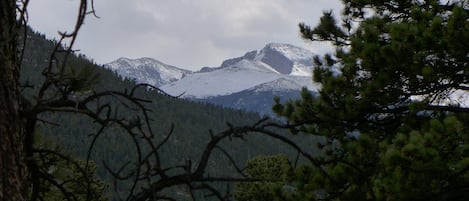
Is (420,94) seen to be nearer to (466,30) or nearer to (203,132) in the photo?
(466,30)

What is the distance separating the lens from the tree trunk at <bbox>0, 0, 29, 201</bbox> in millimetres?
2100

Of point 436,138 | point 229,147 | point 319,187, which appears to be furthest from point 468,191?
point 229,147

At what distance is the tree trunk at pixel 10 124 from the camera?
2100 millimetres

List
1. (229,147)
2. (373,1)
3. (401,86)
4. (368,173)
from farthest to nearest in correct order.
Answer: (229,147) < (373,1) < (401,86) < (368,173)

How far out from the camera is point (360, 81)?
821 centimetres

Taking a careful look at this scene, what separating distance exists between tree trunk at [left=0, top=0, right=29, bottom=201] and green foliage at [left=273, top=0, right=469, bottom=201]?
11.6 feet

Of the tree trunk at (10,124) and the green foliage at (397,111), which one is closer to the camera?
the tree trunk at (10,124)

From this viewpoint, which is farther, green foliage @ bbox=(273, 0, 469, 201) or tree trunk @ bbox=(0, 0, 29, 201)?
green foliage @ bbox=(273, 0, 469, 201)

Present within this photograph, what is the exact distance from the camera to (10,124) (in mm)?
2172

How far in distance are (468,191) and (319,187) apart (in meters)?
1.66

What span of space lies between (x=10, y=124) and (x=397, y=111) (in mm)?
6796

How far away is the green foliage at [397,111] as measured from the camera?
5.95 metres

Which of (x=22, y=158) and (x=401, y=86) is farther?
(x=401, y=86)

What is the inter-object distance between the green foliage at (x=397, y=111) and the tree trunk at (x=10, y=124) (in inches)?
139
